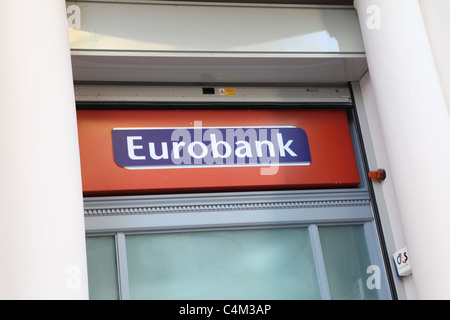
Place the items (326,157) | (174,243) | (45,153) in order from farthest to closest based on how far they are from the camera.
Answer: (326,157)
(174,243)
(45,153)

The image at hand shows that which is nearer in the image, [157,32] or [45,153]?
[45,153]

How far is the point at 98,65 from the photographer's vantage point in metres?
4.29

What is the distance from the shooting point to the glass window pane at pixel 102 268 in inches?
159

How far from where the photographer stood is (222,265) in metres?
4.26

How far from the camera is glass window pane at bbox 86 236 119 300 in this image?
4.04 metres

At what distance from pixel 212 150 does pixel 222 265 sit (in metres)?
0.72

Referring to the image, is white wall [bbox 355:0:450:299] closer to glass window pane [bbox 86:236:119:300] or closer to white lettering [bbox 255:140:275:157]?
white lettering [bbox 255:140:275:157]

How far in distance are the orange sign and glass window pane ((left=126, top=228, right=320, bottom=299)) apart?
12.2 inches

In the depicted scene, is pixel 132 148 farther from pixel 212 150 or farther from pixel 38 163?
pixel 38 163

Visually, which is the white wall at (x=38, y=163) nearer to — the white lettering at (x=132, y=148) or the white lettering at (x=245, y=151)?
the white lettering at (x=132, y=148)

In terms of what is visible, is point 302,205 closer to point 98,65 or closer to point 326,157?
point 326,157

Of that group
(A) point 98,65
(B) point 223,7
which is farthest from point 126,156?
(B) point 223,7
